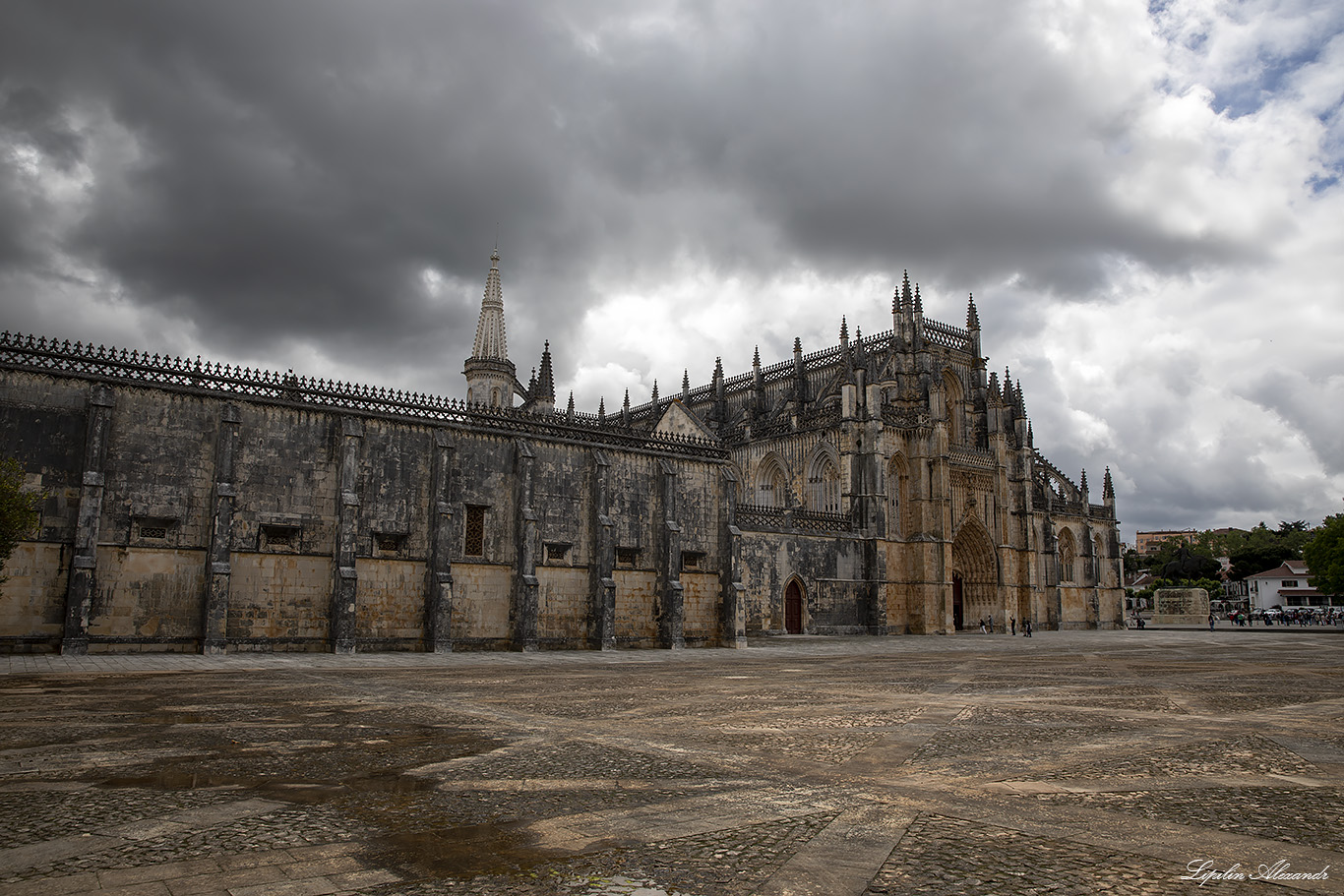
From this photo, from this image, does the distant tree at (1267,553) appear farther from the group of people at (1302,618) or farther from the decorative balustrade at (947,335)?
the decorative balustrade at (947,335)

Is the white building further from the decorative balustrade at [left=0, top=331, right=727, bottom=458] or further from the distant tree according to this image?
the decorative balustrade at [left=0, top=331, right=727, bottom=458]

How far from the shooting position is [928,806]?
19.4 ft

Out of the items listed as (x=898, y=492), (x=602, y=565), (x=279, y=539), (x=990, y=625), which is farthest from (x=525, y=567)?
(x=990, y=625)

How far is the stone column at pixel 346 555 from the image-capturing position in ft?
77.2

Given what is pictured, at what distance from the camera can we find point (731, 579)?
31938 millimetres

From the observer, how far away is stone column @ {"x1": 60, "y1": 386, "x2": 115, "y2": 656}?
2031cm

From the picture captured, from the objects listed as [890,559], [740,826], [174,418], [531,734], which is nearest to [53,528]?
[174,418]

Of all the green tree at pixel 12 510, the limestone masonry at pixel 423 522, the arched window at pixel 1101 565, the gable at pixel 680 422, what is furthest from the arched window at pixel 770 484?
the green tree at pixel 12 510

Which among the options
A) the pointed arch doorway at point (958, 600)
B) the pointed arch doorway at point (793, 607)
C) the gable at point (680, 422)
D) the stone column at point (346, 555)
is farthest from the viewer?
the gable at point (680, 422)

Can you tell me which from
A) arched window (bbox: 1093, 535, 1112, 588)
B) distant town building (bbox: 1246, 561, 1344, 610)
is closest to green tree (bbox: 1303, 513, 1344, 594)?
arched window (bbox: 1093, 535, 1112, 588)

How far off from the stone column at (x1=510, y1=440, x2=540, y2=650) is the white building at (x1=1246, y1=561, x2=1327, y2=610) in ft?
343

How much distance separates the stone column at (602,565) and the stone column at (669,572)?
6.50 ft

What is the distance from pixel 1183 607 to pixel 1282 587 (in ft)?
179

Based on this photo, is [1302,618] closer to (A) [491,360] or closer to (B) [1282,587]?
(B) [1282,587]
